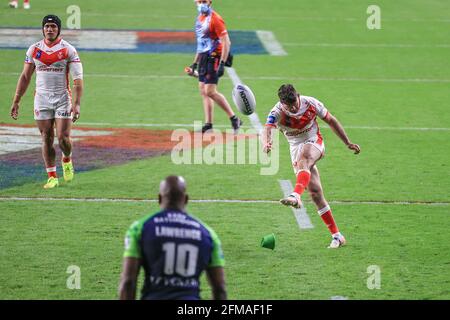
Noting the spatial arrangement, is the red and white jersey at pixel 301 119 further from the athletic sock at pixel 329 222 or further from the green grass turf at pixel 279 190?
the green grass turf at pixel 279 190

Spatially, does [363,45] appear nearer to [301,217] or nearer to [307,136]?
[301,217]

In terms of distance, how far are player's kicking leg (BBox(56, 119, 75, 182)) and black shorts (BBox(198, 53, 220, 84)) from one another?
4639 mm

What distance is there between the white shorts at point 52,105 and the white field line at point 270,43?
15.5 meters

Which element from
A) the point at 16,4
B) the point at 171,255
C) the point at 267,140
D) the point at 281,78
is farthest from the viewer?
the point at 16,4

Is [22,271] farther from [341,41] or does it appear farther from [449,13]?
[449,13]

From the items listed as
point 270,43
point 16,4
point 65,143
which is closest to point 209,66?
point 65,143

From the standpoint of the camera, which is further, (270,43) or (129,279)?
(270,43)

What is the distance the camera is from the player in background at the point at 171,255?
713 centimetres

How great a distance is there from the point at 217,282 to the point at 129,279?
63cm

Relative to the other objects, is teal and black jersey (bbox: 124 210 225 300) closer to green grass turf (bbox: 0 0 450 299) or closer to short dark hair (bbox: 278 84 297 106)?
green grass turf (bbox: 0 0 450 299)

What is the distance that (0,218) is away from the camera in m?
13.4

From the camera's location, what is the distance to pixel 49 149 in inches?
595

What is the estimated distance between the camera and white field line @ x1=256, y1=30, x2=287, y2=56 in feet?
99.3
